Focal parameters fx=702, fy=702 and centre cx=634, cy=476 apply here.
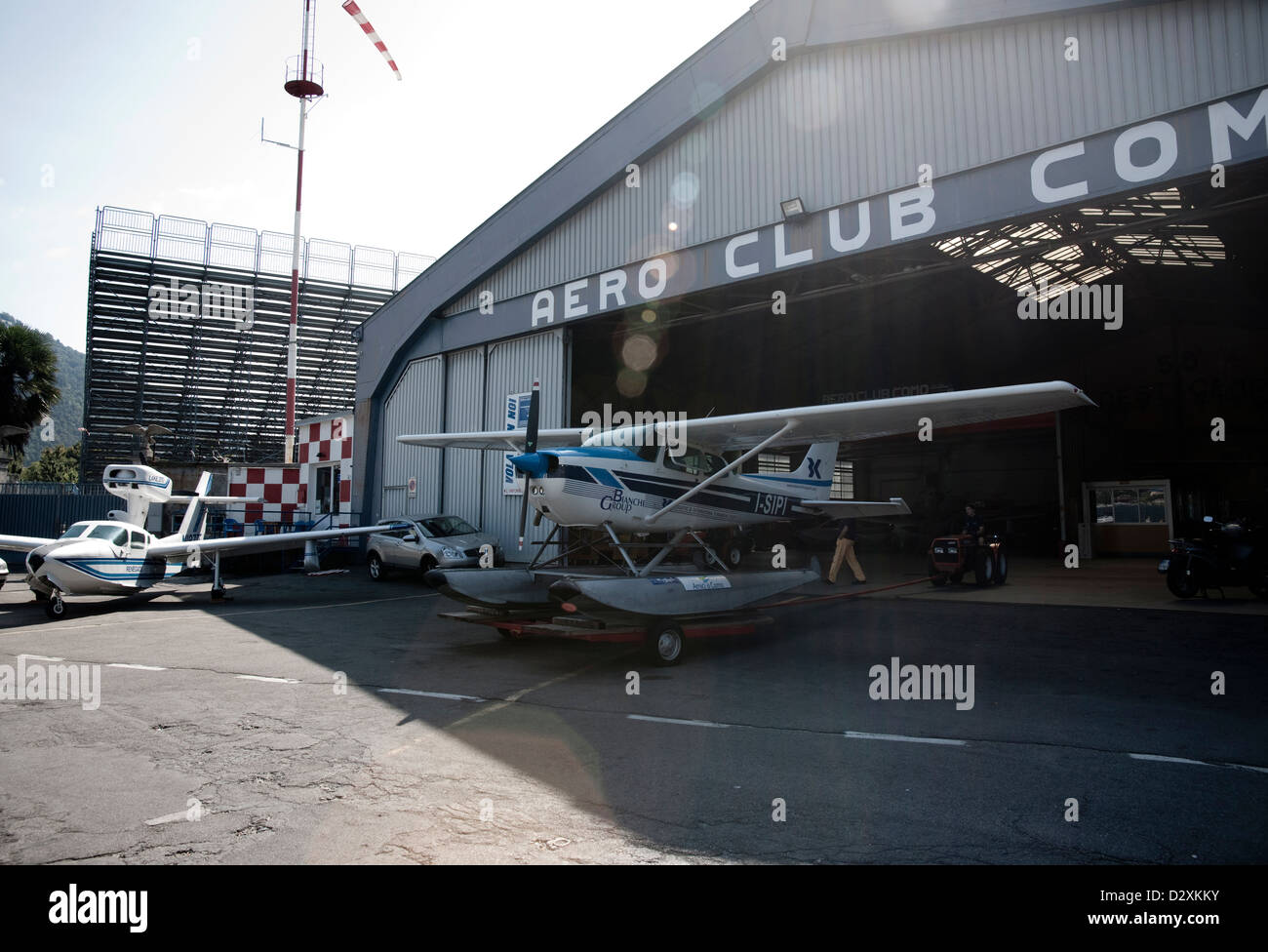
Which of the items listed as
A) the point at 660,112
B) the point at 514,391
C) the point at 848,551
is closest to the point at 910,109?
the point at 660,112

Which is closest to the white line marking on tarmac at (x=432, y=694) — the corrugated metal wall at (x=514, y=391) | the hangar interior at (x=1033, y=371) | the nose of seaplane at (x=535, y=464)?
the nose of seaplane at (x=535, y=464)

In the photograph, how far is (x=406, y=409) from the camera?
65.0 feet

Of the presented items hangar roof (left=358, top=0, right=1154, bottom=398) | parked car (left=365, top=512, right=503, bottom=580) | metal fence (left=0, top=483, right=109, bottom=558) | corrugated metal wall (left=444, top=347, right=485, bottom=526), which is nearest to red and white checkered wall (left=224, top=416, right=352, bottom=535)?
hangar roof (left=358, top=0, right=1154, bottom=398)

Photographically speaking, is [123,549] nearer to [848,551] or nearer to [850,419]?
[850,419]

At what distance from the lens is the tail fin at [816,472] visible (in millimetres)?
11898

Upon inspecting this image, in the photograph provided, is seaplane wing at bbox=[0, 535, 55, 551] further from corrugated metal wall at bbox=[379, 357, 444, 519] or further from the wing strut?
the wing strut

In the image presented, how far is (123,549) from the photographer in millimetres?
11508

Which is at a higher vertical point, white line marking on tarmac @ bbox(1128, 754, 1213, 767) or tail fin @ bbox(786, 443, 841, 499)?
tail fin @ bbox(786, 443, 841, 499)

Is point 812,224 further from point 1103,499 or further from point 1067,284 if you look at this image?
point 1103,499

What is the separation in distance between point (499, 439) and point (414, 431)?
30.3 feet

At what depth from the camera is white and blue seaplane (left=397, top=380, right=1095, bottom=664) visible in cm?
711

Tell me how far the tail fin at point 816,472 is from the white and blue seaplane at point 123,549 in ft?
27.7

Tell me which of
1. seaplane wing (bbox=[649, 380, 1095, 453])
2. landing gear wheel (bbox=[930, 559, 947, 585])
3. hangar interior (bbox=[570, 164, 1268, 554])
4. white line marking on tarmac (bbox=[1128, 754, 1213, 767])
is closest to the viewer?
white line marking on tarmac (bbox=[1128, 754, 1213, 767])

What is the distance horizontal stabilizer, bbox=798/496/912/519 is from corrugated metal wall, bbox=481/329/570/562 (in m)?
6.12
